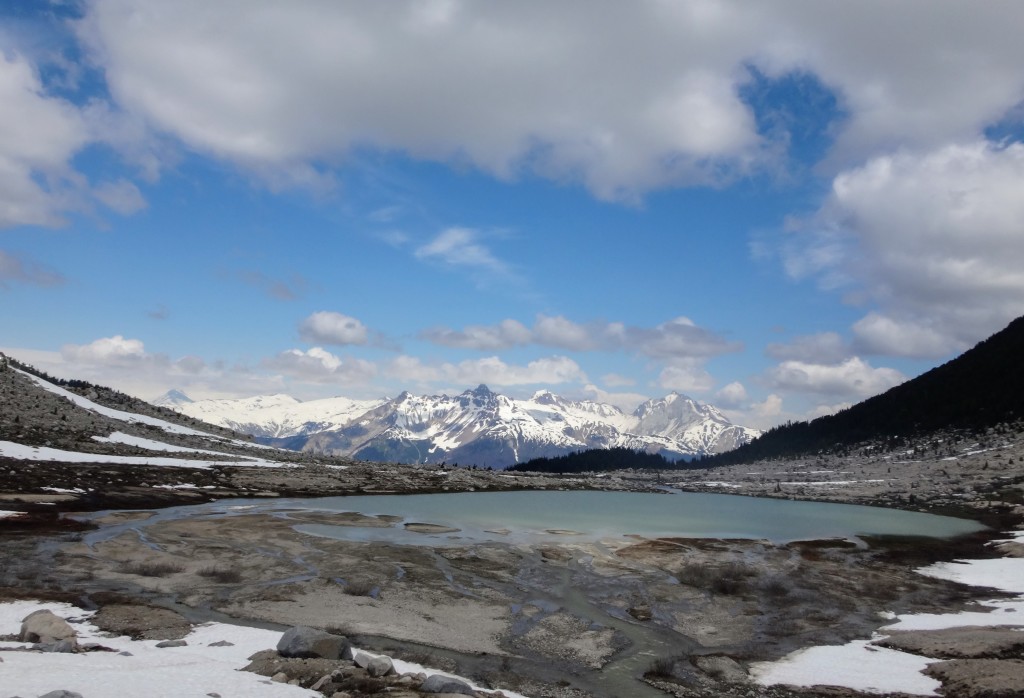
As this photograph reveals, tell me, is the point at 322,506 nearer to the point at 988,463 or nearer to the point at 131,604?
the point at 131,604

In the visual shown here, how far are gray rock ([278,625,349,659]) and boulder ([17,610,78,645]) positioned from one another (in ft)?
23.8

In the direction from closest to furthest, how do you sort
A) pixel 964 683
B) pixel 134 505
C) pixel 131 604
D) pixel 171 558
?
pixel 964 683 < pixel 131 604 < pixel 171 558 < pixel 134 505

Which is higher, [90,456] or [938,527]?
[90,456]

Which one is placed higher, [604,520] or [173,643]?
[173,643]

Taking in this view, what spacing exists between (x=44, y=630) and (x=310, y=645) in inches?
374

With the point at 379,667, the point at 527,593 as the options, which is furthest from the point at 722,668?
the point at 379,667

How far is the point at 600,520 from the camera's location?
77312mm

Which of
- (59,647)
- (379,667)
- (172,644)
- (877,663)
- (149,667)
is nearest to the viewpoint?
(149,667)

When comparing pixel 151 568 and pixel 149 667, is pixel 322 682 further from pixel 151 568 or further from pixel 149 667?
pixel 151 568

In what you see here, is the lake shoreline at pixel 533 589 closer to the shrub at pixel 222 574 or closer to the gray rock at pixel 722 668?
the gray rock at pixel 722 668

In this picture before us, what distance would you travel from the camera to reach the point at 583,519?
77.9 m

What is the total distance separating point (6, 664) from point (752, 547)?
55.0 m

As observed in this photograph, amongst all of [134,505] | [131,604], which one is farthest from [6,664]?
[134,505]

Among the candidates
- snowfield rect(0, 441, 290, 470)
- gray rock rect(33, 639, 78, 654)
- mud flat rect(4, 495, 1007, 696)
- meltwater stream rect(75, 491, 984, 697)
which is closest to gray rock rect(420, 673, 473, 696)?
mud flat rect(4, 495, 1007, 696)
